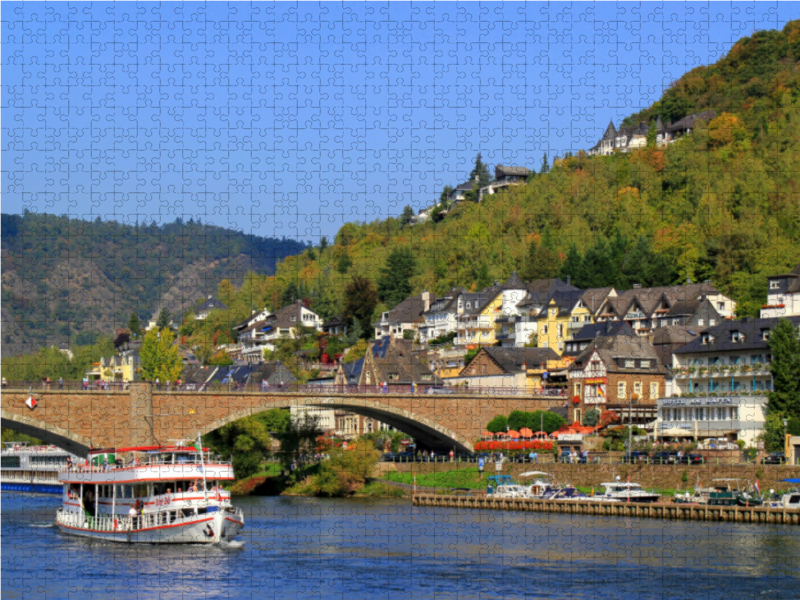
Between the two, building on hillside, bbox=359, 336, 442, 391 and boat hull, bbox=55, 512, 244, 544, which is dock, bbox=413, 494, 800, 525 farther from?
building on hillside, bbox=359, 336, 442, 391

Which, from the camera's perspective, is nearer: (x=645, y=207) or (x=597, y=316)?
(x=597, y=316)

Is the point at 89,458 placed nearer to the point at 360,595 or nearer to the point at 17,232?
the point at 17,232

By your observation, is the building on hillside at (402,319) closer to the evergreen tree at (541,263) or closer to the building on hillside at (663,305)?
the evergreen tree at (541,263)

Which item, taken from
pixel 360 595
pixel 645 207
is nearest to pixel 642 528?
pixel 360 595

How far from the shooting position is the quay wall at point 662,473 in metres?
70.6

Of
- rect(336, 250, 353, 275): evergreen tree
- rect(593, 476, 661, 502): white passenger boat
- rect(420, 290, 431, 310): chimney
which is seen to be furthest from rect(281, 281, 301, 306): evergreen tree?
rect(593, 476, 661, 502): white passenger boat

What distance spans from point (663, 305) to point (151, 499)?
72791 mm

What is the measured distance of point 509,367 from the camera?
116812 mm

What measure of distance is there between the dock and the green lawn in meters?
6.52

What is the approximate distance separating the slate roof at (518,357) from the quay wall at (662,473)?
1201 inches

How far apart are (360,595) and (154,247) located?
1311 centimetres

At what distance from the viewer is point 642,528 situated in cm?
5894

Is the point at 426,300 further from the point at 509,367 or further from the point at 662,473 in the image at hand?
the point at 662,473

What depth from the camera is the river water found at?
42.3 meters
